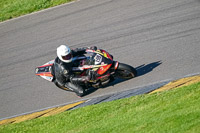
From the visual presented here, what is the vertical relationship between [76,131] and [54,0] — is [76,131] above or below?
below

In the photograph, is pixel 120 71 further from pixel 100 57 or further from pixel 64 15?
pixel 64 15

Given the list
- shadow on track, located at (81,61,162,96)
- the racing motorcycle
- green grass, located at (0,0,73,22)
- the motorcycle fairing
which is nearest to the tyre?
the racing motorcycle

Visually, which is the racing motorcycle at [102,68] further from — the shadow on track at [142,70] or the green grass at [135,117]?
the green grass at [135,117]

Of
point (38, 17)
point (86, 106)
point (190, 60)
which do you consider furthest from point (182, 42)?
point (38, 17)

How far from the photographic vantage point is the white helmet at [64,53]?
1044cm

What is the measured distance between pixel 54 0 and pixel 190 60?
920cm

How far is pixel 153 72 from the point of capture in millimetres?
10977

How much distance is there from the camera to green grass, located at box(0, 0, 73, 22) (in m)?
17.9

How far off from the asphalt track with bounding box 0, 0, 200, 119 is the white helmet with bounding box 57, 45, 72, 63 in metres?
1.39

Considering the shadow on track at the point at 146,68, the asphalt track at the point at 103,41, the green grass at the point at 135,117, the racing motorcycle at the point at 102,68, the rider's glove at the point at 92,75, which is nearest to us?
the green grass at the point at 135,117

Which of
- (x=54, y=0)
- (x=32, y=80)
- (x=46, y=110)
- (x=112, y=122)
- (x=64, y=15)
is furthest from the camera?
(x=54, y=0)

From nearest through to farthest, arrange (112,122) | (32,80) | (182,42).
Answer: (112,122) → (182,42) → (32,80)

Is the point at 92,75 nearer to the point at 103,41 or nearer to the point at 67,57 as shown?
the point at 67,57

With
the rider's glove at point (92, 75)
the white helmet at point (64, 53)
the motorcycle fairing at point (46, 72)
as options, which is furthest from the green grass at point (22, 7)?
the rider's glove at point (92, 75)
